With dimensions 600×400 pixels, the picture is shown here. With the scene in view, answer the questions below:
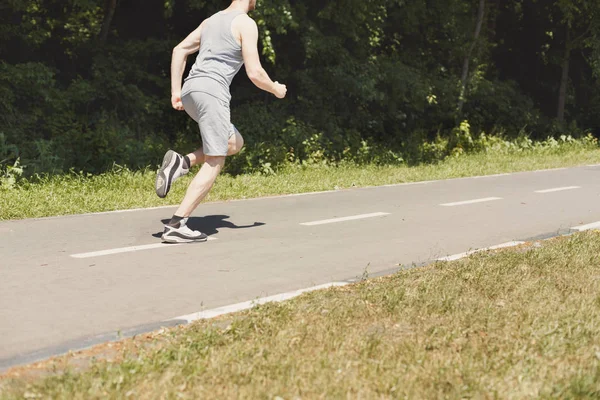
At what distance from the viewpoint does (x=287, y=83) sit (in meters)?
18.8

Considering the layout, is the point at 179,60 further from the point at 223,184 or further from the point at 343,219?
the point at 223,184

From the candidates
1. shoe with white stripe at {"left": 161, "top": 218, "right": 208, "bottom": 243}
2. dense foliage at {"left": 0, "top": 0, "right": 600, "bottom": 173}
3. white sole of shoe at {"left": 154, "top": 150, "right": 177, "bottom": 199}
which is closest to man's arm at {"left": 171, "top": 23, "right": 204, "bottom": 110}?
white sole of shoe at {"left": 154, "top": 150, "right": 177, "bottom": 199}

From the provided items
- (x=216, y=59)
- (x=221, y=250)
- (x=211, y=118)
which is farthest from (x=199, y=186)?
(x=216, y=59)

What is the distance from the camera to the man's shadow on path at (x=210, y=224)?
810cm

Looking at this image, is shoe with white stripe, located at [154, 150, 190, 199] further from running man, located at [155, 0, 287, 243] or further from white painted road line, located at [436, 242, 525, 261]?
white painted road line, located at [436, 242, 525, 261]

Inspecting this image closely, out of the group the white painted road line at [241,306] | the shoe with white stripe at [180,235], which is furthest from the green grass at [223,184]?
the white painted road line at [241,306]

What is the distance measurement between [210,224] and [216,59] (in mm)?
1803

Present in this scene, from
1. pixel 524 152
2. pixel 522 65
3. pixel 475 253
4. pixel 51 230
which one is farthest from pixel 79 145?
pixel 522 65

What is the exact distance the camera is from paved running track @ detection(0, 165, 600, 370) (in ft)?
16.1

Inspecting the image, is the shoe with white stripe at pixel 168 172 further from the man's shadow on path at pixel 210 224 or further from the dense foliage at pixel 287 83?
the dense foliage at pixel 287 83

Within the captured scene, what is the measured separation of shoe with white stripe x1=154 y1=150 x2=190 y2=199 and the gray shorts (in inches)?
10.6

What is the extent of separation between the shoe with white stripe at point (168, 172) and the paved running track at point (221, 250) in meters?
0.46

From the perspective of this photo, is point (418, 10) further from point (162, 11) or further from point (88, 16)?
point (88, 16)

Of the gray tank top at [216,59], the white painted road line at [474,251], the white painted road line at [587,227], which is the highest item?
the gray tank top at [216,59]
